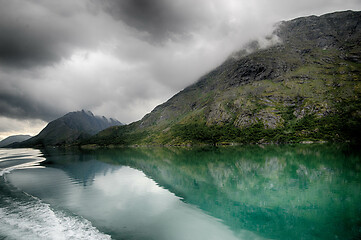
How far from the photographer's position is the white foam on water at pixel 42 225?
14.0m

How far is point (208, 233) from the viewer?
48.9ft

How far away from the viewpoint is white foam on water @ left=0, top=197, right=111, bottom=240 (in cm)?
1405

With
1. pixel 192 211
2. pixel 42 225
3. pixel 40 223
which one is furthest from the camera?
pixel 192 211

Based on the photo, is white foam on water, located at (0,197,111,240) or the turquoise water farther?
the turquoise water

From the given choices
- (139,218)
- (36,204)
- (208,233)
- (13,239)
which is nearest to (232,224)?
(208,233)

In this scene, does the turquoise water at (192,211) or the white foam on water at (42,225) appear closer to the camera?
the white foam on water at (42,225)

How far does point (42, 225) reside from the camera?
16.0 metres

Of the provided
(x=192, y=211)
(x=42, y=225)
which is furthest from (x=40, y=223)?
(x=192, y=211)

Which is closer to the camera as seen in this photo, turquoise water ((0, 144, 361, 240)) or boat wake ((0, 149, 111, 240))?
boat wake ((0, 149, 111, 240))

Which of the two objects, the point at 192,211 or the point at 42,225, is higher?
the point at 42,225

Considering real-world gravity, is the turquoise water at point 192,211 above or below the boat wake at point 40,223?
below

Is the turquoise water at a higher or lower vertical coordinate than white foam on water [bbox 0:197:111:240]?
lower

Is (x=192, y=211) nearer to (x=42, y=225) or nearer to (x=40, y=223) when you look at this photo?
(x=42, y=225)

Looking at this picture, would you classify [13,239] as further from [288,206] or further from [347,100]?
[347,100]
